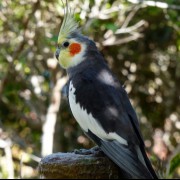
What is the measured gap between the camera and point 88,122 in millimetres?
3408

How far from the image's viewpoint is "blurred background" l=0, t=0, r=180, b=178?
257 inches

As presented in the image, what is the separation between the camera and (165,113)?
8.08 metres

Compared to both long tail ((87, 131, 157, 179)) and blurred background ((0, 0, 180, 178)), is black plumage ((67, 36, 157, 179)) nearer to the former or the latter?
long tail ((87, 131, 157, 179))

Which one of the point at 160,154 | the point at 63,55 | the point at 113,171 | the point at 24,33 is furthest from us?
the point at 160,154

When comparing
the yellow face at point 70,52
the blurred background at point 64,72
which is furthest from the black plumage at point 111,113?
the blurred background at point 64,72

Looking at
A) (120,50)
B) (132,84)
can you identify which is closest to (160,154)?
(132,84)

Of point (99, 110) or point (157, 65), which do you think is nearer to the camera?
point (99, 110)

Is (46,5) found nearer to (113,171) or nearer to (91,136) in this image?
(91,136)

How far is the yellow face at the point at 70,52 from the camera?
3955 mm

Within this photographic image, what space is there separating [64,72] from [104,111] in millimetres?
3691

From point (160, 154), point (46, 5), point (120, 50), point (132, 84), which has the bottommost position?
point (160, 154)

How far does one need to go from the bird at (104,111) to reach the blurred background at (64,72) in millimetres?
2024

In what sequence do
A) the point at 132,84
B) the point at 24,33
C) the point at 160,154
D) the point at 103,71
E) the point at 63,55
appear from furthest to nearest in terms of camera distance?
the point at 132,84
the point at 160,154
the point at 24,33
the point at 63,55
the point at 103,71

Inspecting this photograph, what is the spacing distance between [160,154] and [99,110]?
426 cm
